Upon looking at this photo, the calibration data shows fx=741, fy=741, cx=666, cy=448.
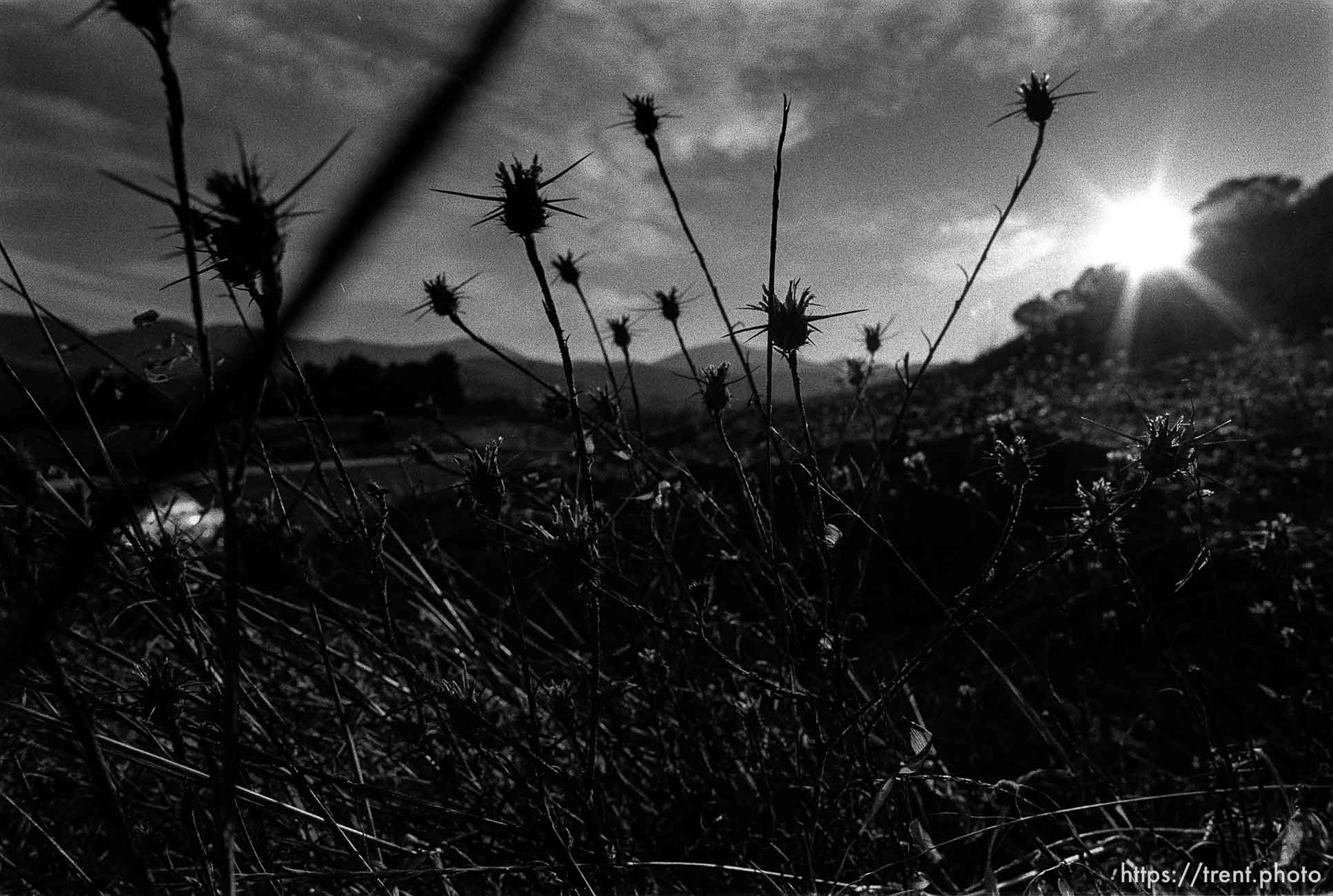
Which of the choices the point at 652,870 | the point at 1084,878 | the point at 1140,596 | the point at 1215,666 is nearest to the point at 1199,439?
the point at 1140,596

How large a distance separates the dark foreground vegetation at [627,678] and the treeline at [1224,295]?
5.22 m

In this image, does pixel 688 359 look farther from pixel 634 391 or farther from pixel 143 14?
pixel 143 14

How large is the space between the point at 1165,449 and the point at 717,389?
67 cm

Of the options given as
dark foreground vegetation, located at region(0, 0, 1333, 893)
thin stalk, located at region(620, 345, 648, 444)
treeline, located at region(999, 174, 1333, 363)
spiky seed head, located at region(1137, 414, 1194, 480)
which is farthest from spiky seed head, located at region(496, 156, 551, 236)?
treeline, located at region(999, 174, 1333, 363)

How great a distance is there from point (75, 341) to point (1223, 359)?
7.56m

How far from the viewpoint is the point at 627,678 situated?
1584mm

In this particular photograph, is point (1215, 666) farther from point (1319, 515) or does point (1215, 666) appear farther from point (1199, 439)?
point (1199, 439)

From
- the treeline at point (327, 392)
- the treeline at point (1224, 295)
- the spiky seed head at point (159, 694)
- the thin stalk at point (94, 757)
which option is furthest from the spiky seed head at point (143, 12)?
the treeline at point (1224, 295)

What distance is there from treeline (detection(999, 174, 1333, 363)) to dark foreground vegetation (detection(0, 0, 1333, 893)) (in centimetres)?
522

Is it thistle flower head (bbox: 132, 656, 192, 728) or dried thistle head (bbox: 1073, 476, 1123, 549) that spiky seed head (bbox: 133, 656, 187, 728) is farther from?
dried thistle head (bbox: 1073, 476, 1123, 549)

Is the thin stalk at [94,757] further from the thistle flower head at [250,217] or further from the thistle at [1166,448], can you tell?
the thistle at [1166,448]

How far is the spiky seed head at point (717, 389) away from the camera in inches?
49.7

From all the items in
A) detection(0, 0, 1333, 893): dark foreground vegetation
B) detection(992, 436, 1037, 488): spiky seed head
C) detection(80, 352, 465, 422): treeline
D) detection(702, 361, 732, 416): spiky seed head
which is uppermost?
detection(80, 352, 465, 422): treeline

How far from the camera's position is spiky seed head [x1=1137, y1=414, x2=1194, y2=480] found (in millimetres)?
1032
